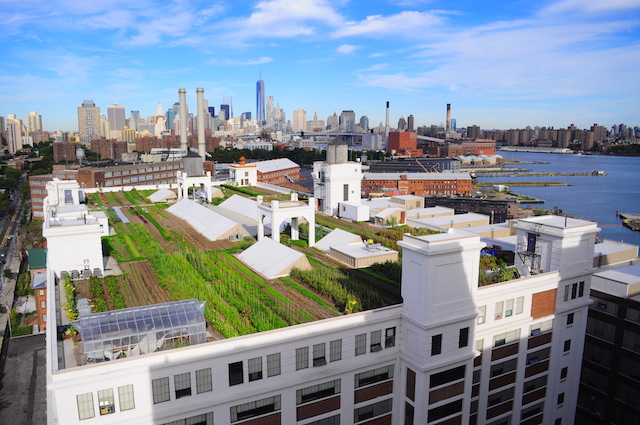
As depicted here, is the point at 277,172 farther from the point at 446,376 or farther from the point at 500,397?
the point at 446,376

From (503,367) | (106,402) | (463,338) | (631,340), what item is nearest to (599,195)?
(631,340)

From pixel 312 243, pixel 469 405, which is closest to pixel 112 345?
pixel 469 405

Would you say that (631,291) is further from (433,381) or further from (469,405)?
(433,381)

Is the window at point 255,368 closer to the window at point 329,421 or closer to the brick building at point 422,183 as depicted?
the window at point 329,421

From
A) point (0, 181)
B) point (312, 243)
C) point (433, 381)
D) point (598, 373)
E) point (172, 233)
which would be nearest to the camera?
point (433, 381)

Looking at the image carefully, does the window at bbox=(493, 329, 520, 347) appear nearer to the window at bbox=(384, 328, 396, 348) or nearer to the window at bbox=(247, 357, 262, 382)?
the window at bbox=(384, 328, 396, 348)

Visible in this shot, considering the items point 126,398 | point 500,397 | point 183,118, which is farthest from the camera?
point 183,118
